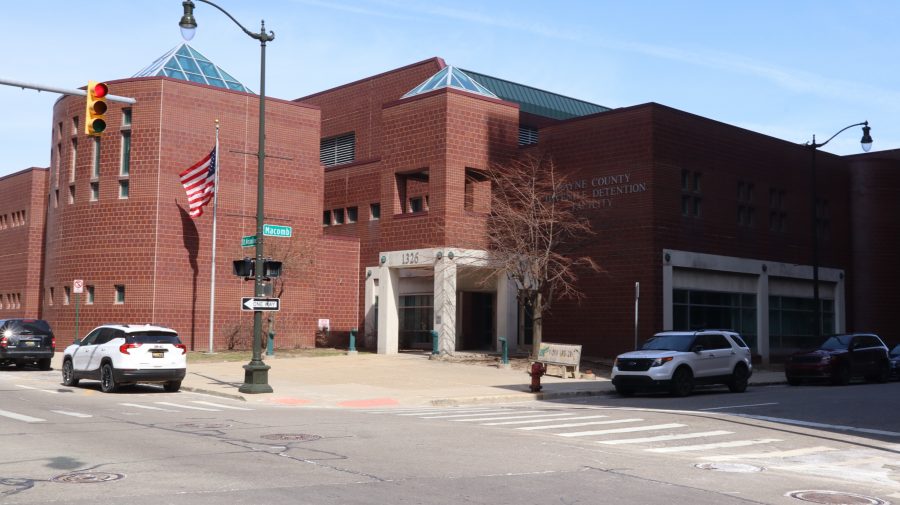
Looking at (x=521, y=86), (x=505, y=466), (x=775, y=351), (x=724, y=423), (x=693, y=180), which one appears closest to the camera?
(x=505, y=466)

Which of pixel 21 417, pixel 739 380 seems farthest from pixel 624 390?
pixel 21 417

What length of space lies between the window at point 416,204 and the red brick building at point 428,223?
0.14 metres

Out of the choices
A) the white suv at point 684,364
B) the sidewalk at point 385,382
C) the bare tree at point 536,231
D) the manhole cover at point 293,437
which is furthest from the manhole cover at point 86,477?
the bare tree at point 536,231

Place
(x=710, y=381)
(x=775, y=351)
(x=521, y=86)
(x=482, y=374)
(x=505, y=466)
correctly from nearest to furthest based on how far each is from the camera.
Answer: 1. (x=505, y=466)
2. (x=710, y=381)
3. (x=482, y=374)
4. (x=775, y=351)
5. (x=521, y=86)

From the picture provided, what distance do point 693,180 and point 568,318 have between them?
25.5ft

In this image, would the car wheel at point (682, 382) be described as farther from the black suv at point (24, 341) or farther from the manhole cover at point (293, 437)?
the black suv at point (24, 341)

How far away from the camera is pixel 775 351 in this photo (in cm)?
4225

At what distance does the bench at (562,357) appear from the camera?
2992 centimetres

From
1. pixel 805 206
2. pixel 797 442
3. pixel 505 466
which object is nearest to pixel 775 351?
pixel 805 206

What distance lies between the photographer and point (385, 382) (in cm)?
2767

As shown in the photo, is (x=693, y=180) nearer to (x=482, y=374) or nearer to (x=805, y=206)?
(x=805, y=206)

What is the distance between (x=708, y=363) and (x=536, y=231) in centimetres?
1090

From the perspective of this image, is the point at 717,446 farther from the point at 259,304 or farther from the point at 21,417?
the point at 259,304

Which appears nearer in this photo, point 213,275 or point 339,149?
point 213,275
